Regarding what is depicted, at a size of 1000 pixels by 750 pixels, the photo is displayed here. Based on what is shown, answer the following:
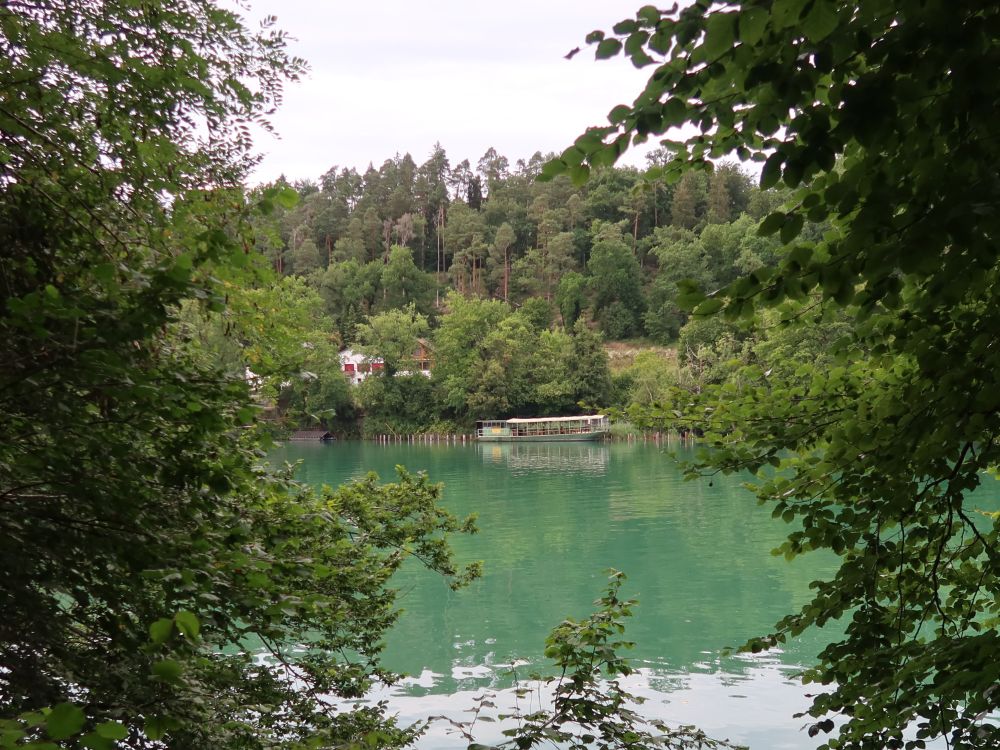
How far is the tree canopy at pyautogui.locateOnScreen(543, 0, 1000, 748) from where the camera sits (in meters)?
1.82

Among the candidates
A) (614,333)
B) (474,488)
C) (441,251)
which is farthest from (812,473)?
(441,251)

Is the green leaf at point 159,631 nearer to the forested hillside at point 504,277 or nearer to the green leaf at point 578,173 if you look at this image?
the green leaf at point 578,173

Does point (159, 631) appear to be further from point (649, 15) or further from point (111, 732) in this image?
point (649, 15)

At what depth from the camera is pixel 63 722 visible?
4.27 feet

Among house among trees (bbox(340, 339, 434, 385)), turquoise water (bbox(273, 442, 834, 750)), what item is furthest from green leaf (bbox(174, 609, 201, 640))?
house among trees (bbox(340, 339, 434, 385))

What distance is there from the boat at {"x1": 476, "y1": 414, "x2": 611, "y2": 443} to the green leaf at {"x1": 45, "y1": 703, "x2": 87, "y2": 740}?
54679 millimetres

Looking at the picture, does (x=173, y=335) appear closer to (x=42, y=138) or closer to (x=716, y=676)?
(x=42, y=138)

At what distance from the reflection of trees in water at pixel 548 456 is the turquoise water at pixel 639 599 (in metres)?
8.18

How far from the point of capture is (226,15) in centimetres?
478

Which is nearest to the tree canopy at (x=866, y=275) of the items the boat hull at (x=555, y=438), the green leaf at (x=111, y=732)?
the green leaf at (x=111, y=732)

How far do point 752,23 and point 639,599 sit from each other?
1092 centimetres

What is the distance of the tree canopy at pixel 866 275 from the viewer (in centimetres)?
182

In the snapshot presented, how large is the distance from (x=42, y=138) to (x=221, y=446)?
5.25 ft

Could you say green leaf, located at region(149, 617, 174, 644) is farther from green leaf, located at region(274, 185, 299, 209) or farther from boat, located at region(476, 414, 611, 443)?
boat, located at region(476, 414, 611, 443)
